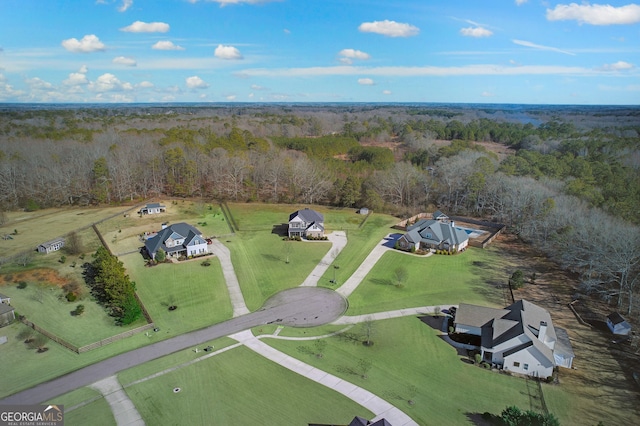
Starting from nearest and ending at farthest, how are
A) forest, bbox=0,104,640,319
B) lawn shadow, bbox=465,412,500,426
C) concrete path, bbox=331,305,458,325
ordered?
1. lawn shadow, bbox=465,412,500,426
2. concrete path, bbox=331,305,458,325
3. forest, bbox=0,104,640,319

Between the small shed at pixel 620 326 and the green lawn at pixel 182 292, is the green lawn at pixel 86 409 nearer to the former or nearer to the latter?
the green lawn at pixel 182 292

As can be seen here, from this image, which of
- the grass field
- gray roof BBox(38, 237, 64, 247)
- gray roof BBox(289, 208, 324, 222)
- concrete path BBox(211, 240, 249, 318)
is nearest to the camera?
concrete path BBox(211, 240, 249, 318)

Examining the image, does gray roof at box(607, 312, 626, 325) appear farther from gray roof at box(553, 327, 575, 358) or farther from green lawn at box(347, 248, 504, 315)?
green lawn at box(347, 248, 504, 315)

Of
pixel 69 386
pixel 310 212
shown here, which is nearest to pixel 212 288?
pixel 69 386

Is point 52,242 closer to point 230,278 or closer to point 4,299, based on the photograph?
point 4,299

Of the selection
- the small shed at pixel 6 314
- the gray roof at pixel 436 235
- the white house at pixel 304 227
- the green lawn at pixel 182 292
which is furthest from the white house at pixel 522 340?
the small shed at pixel 6 314

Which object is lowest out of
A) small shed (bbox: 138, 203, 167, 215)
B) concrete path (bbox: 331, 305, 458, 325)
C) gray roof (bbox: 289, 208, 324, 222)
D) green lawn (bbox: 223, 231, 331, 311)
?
concrete path (bbox: 331, 305, 458, 325)

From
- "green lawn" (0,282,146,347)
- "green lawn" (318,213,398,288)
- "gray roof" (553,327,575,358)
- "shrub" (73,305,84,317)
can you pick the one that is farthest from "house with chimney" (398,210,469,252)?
"shrub" (73,305,84,317)
